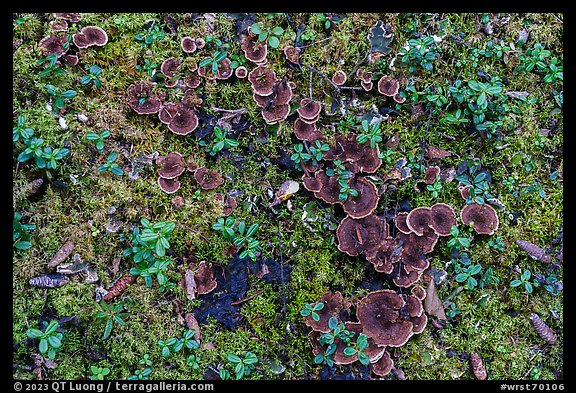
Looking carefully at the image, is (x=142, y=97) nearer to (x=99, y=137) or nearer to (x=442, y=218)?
(x=99, y=137)

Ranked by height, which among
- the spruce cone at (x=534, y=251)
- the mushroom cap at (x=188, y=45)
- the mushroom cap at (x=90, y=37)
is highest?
the mushroom cap at (x=90, y=37)

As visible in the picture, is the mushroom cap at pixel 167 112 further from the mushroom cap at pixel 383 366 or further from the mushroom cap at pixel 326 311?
the mushroom cap at pixel 383 366

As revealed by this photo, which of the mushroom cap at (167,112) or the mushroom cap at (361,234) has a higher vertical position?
the mushroom cap at (167,112)

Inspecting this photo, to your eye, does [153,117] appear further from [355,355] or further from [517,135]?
[517,135]

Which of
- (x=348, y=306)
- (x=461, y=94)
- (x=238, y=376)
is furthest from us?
(x=461, y=94)

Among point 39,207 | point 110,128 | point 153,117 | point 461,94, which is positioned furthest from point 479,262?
point 39,207

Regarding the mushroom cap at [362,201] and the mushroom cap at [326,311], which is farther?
the mushroom cap at [362,201]

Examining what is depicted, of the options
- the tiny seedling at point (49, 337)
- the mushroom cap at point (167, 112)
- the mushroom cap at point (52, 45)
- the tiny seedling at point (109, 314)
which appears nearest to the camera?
the tiny seedling at point (49, 337)

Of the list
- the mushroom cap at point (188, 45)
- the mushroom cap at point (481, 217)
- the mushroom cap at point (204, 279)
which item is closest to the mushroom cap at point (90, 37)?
the mushroom cap at point (188, 45)

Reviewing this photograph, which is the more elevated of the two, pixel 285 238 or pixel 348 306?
pixel 285 238
